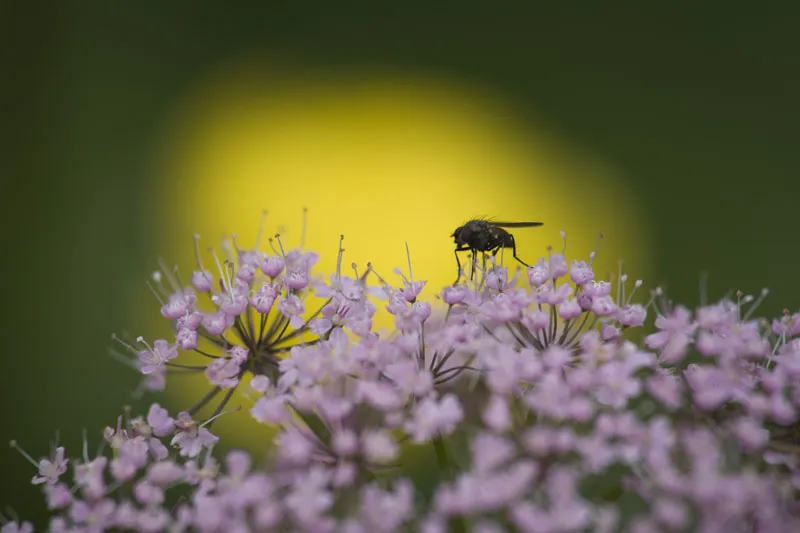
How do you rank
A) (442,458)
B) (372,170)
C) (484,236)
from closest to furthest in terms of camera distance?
(442,458) < (484,236) < (372,170)

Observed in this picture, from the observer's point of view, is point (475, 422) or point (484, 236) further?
point (484, 236)

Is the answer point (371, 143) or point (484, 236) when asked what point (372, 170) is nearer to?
point (371, 143)

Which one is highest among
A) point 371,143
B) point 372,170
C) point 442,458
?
point 371,143

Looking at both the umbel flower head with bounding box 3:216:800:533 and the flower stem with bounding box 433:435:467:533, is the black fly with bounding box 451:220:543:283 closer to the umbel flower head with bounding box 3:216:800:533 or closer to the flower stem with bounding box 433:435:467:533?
the umbel flower head with bounding box 3:216:800:533

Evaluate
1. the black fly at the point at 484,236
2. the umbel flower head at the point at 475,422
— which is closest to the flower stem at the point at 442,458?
the umbel flower head at the point at 475,422

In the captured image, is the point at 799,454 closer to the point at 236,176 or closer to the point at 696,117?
the point at 236,176

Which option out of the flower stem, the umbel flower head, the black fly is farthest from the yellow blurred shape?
the flower stem

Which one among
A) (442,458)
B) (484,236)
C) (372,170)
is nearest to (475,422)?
(442,458)
